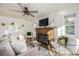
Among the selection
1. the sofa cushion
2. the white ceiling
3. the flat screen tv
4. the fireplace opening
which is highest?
the white ceiling

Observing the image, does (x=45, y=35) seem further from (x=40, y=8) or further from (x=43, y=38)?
(x=40, y=8)

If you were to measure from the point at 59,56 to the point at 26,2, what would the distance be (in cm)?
117

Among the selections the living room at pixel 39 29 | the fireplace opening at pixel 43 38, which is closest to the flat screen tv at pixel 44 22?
the living room at pixel 39 29

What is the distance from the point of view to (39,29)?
8.23ft

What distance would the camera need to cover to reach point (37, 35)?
2.51 m

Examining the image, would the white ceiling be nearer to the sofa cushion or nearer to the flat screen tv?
the flat screen tv

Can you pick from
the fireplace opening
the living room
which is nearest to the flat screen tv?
the living room

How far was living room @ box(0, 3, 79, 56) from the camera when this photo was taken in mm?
2432

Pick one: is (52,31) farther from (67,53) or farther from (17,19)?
(17,19)

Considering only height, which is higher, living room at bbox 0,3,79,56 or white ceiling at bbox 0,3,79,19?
white ceiling at bbox 0,3,79,19

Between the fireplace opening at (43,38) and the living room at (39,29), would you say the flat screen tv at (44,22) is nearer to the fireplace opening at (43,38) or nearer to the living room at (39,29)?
the living room at (39,29)

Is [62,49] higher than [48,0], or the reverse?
[48,0]

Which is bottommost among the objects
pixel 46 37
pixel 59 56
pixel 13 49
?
pixel 59 56

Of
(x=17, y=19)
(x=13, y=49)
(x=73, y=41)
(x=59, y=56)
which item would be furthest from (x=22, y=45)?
(x=73, y=41)
